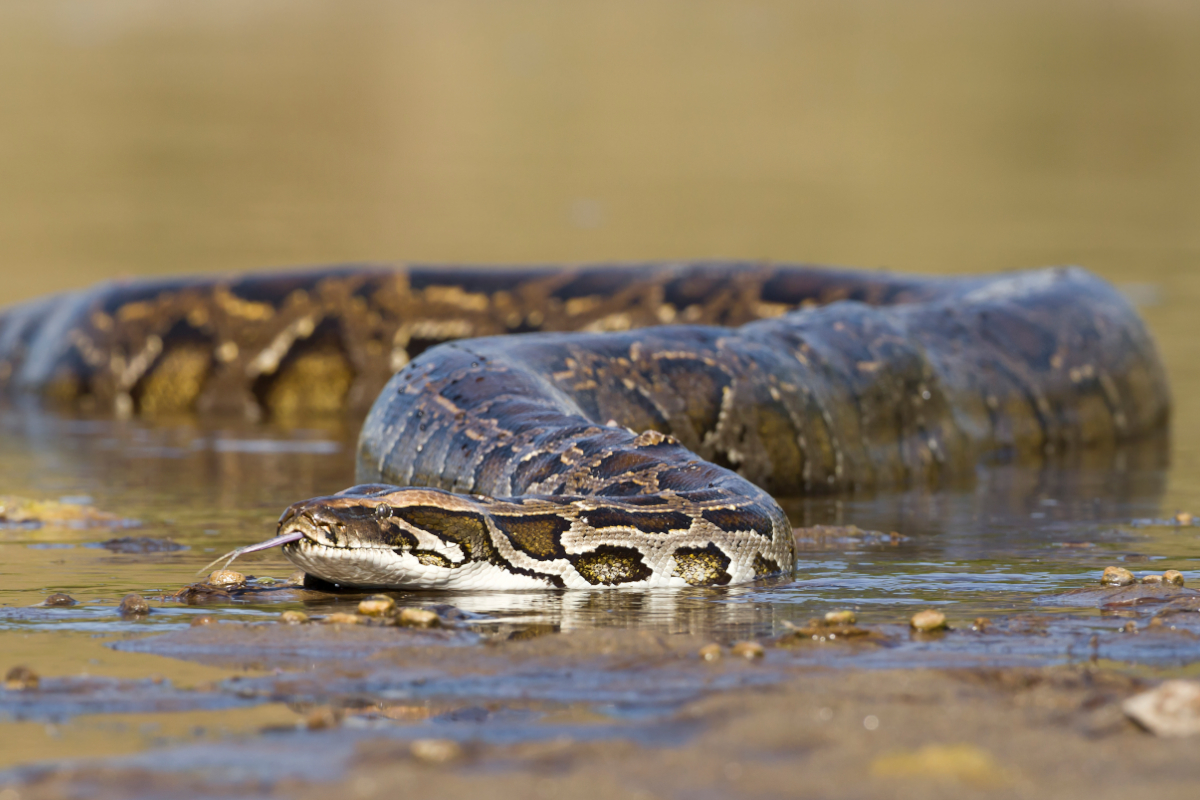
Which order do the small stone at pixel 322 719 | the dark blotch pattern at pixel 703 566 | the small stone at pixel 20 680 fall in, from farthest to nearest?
the dark blotch pattern at pixel 703 566 → the small stone at pixel 20 680 → the small stone at pixel 322 719

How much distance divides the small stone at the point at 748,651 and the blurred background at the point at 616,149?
9903 mm

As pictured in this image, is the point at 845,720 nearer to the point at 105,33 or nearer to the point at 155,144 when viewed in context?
the point at 155,144

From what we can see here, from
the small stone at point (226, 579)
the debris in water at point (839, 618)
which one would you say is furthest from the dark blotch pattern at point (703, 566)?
the small stone at point (226, 579)

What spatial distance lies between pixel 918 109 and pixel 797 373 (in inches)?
1614

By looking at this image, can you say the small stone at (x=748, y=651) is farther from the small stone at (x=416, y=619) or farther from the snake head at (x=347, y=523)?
the snake head at (x=347, y=523)

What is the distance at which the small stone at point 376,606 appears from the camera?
544 centimetres

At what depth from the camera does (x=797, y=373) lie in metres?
9.28

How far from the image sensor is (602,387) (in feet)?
27.8

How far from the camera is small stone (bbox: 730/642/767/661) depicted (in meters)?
4.96

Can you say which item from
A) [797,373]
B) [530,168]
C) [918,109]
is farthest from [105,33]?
[797,373]

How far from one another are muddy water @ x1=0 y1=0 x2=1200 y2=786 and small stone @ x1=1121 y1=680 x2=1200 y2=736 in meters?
0.77

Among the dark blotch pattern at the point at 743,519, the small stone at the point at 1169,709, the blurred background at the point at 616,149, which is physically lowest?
the small stone at the point at 1169,709

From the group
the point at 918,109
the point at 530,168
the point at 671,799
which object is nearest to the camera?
the point at 671,799

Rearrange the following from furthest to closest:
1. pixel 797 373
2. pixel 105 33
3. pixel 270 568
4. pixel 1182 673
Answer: pixel 105 33, pixel 797 373, pixel 270 568, pixel 1182 673
